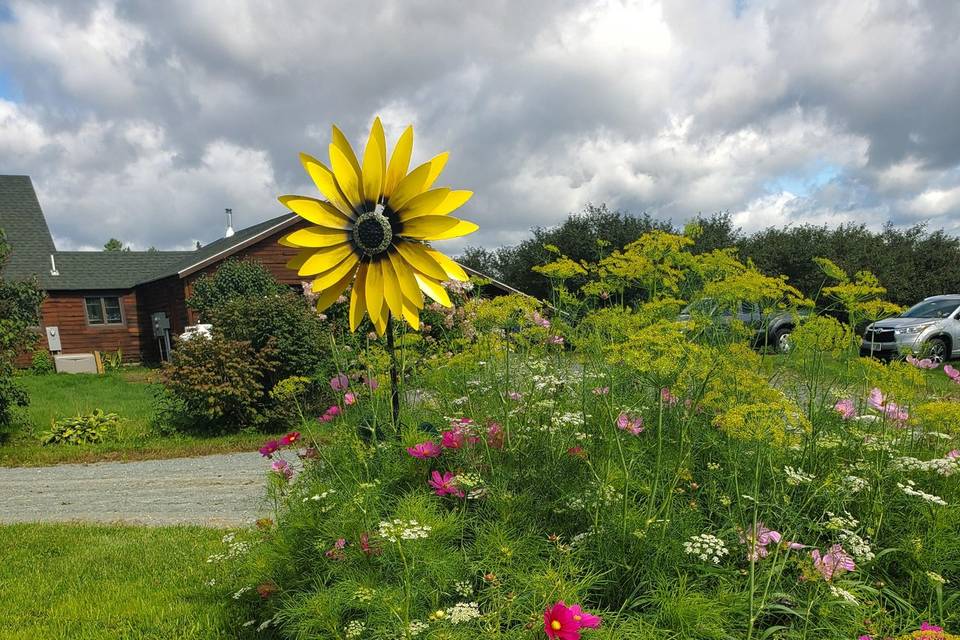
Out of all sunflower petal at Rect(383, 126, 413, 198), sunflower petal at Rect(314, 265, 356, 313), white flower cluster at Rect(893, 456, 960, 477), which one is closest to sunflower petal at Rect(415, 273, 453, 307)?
sunflower petal at Rect(314, 265, 356, 313)

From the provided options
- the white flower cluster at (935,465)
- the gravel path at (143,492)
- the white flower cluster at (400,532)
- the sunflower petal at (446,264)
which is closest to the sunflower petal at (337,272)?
the sunflower petal at (446,264)

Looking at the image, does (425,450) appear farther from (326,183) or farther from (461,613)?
(326,183)

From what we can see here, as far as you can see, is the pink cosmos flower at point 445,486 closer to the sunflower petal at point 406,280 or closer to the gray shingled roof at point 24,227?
the sunflower petal at point 406,280

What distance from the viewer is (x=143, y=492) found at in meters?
6.19

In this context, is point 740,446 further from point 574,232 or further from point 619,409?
point 574,232

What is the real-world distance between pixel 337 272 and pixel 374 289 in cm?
13

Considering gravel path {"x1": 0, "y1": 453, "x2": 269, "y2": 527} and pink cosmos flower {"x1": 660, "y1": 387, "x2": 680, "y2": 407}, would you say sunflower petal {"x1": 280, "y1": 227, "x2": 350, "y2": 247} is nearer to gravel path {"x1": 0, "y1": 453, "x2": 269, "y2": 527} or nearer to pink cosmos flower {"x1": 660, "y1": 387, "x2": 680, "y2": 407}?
pink cosmos flower {"x1": 660, "y1": 387, "x2": 680, "y2": 407}

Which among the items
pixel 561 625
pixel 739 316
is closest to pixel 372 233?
pixel 561 625

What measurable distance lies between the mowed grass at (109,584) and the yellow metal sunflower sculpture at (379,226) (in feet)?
6.36

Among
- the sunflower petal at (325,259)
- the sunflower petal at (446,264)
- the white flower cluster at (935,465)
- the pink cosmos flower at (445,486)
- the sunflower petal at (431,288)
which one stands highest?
the sunflower petal at (325,259)

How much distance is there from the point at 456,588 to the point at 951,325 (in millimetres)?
15227

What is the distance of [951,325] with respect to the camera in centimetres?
1248

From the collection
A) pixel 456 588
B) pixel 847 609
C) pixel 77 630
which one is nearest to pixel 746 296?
pixel 847 609

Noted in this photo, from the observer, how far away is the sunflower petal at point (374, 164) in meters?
1.83
